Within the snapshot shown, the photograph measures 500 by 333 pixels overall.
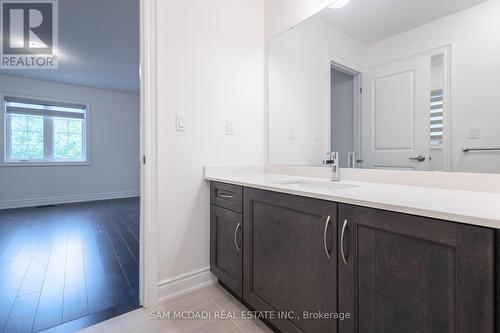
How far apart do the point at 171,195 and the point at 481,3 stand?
1866 millimetres

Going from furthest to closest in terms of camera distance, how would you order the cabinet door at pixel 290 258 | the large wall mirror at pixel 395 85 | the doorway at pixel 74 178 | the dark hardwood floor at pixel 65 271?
1. the doorway at pixel 74 178
2. the dark hardwood floor at pixel 65 271
3. the large wall mirror at pixel 395 85
4. the cabinet door at pixel 290 258

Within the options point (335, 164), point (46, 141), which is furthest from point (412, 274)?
point (46, 141)

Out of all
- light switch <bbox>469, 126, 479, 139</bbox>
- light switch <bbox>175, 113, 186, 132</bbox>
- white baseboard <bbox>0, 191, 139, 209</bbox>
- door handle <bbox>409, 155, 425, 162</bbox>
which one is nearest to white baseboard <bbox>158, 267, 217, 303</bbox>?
light switch <bbox>175, 113, 186, 132</bbox>

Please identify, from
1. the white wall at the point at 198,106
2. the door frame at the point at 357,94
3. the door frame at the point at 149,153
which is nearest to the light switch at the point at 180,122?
the white wall at the point at 198,106

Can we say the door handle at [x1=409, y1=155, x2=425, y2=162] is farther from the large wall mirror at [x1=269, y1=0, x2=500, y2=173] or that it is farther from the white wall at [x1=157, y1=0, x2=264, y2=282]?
the white wall at [x1=157, y1=0, x2=264, y2=282]

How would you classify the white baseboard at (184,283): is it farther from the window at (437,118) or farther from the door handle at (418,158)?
the window at (437,118)

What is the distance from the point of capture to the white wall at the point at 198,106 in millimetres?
1567

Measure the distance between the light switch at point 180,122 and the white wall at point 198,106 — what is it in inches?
1.1

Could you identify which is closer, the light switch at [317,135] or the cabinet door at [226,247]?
the cabinet door at [226,247]

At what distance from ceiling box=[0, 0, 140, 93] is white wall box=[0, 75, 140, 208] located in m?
0.24

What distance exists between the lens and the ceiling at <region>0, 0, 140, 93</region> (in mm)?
2441

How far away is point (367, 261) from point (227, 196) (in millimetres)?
937

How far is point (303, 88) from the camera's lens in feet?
6.09

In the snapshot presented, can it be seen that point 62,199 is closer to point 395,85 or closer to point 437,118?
point 395,85
